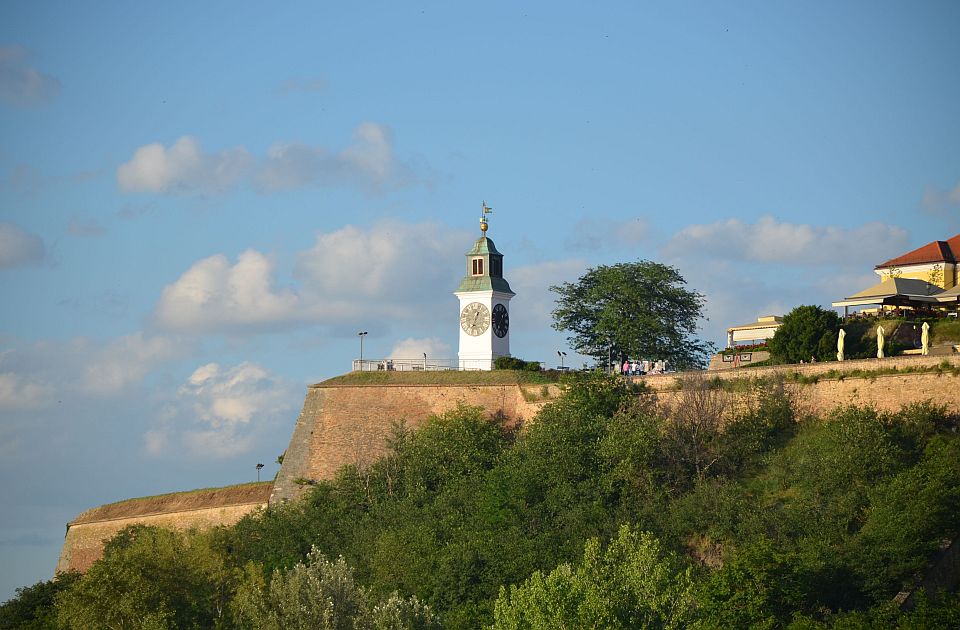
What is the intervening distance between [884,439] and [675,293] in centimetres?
1867

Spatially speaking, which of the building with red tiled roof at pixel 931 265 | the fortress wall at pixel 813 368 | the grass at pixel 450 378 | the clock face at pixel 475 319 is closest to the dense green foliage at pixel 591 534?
the fortress wall at pixel 813 368

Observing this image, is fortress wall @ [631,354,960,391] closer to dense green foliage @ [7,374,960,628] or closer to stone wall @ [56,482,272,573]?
dense green foliage @ [7,374,960,628]

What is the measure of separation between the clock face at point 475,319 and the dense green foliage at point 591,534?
5516mm

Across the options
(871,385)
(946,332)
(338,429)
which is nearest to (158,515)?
(338,429)

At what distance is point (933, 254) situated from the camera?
68250 millimetres

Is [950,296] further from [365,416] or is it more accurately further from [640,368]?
[365,416]

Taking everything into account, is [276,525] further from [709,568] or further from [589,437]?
[709,568]

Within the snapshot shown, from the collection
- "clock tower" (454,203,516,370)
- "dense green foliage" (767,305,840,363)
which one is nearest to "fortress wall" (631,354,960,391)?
"dense green foliage" (767,305,840,363)

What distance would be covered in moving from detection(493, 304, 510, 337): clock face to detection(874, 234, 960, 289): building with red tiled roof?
17.1m

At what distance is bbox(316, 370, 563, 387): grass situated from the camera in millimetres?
63219

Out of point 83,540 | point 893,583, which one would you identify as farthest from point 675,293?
point 83,540

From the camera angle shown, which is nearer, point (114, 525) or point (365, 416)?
point (365, 416)

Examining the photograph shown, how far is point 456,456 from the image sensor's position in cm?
5962

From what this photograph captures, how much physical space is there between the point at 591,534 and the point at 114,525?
1010 inches
